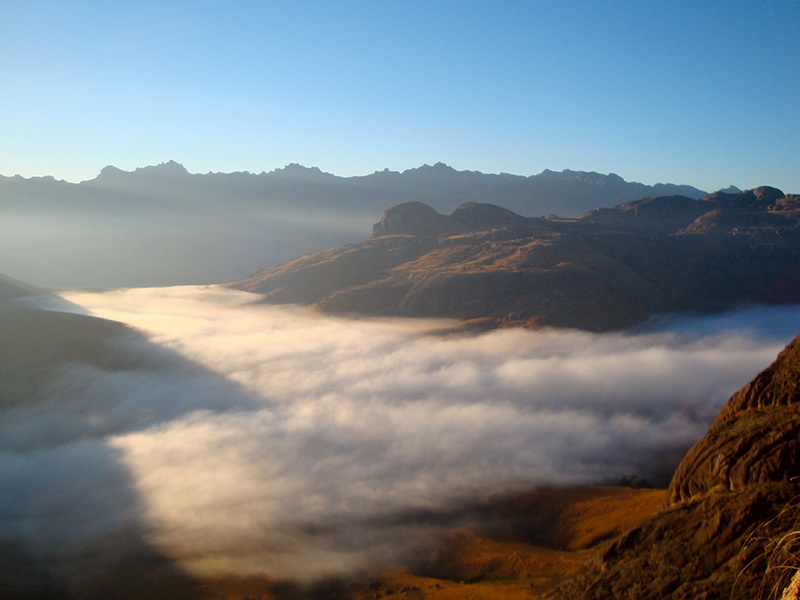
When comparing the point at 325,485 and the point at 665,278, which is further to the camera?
the point at 665,278

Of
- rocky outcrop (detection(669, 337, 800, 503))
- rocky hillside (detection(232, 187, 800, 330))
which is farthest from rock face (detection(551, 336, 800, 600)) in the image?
rocky hillside (detection(232, 187, 800, 330))

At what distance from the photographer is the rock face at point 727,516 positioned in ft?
40.1

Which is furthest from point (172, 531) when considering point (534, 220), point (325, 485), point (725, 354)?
point (534, 220)

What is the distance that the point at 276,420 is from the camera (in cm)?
7162

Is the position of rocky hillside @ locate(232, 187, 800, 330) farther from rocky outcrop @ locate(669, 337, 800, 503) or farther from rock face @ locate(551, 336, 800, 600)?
rock face @ locate(551, 336, 800, 600)

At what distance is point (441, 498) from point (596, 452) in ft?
63.8

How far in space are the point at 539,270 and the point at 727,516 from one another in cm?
11174

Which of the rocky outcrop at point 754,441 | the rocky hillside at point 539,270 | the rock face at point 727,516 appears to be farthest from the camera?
the rocky hillside at point 539,270

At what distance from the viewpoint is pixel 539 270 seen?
403 feet

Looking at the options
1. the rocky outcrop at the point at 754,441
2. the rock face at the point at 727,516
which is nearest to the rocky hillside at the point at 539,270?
the rocky outcrop at the point at 754,441

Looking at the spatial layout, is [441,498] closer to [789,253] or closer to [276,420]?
[276,420]

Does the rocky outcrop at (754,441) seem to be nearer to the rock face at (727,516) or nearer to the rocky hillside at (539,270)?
the rock face at (727,516)

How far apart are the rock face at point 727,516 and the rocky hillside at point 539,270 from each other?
9194cm

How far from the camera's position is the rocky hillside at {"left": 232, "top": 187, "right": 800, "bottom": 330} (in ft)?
382
